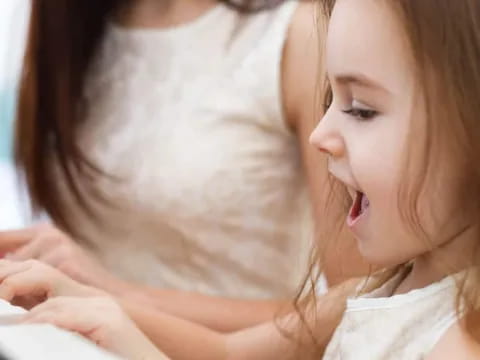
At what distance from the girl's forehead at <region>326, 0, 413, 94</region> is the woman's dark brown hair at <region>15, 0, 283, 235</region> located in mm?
445

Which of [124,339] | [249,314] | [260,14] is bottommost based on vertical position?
[249,314]

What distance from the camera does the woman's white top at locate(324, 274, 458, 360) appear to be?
58cm

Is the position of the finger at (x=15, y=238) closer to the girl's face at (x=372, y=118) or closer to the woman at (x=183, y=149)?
the woman at (x=183, y=149)

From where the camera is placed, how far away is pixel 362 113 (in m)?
0.56

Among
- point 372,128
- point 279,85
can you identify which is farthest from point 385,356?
point 279,85

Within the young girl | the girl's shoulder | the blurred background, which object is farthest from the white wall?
the girl's shoulder

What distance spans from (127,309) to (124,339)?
0.30 ft

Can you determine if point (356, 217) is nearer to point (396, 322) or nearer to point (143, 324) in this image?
point (396, 322)

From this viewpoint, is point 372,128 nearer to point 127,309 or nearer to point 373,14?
point 373,14

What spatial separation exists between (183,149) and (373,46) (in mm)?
473

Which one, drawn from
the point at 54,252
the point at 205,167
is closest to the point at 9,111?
the point at 205,167

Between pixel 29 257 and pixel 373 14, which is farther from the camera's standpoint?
pixel 29 257

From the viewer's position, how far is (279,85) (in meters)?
0.96

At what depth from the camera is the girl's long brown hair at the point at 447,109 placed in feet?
1.72
